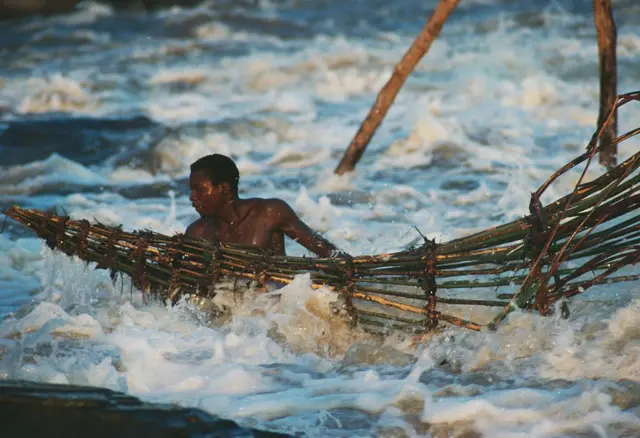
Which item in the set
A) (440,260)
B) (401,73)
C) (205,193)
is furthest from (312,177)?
(440,260)

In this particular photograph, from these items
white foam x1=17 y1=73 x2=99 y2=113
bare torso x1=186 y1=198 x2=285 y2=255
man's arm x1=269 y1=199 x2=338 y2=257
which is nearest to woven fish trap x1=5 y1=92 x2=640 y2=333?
man's arm x1=269 y1=199 x2=338 y2=257

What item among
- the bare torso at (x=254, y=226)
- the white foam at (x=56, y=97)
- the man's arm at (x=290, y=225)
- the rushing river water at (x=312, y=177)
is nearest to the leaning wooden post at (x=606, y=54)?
the rushing river water at (x=312, y=177)

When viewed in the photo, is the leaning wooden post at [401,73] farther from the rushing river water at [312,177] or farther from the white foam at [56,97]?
the white foam at [56,97]

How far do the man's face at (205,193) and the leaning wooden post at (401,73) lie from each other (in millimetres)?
2590

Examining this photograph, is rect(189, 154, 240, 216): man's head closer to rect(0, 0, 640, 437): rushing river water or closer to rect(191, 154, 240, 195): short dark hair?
rect(191, 154, 240, 195): short dark hair

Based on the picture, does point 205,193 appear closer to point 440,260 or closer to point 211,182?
point 211,182

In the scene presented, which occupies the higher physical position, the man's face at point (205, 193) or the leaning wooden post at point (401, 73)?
the leaning wooden post at point (401, 73)

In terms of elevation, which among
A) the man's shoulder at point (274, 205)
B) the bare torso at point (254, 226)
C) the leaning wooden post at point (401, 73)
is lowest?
the bare torso at point (254, 226)

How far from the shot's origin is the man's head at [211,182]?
5141mm

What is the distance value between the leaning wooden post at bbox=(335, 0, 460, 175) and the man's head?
2.55 m

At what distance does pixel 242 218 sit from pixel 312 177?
387cm

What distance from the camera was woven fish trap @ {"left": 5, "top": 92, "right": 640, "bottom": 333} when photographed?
12.5 feet

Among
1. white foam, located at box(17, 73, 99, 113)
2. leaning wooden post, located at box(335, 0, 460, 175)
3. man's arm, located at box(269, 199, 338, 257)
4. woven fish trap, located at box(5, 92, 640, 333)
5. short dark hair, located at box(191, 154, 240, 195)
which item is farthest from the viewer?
white foam, located at box(17, 73, 99, 113)

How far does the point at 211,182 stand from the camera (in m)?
5.16
